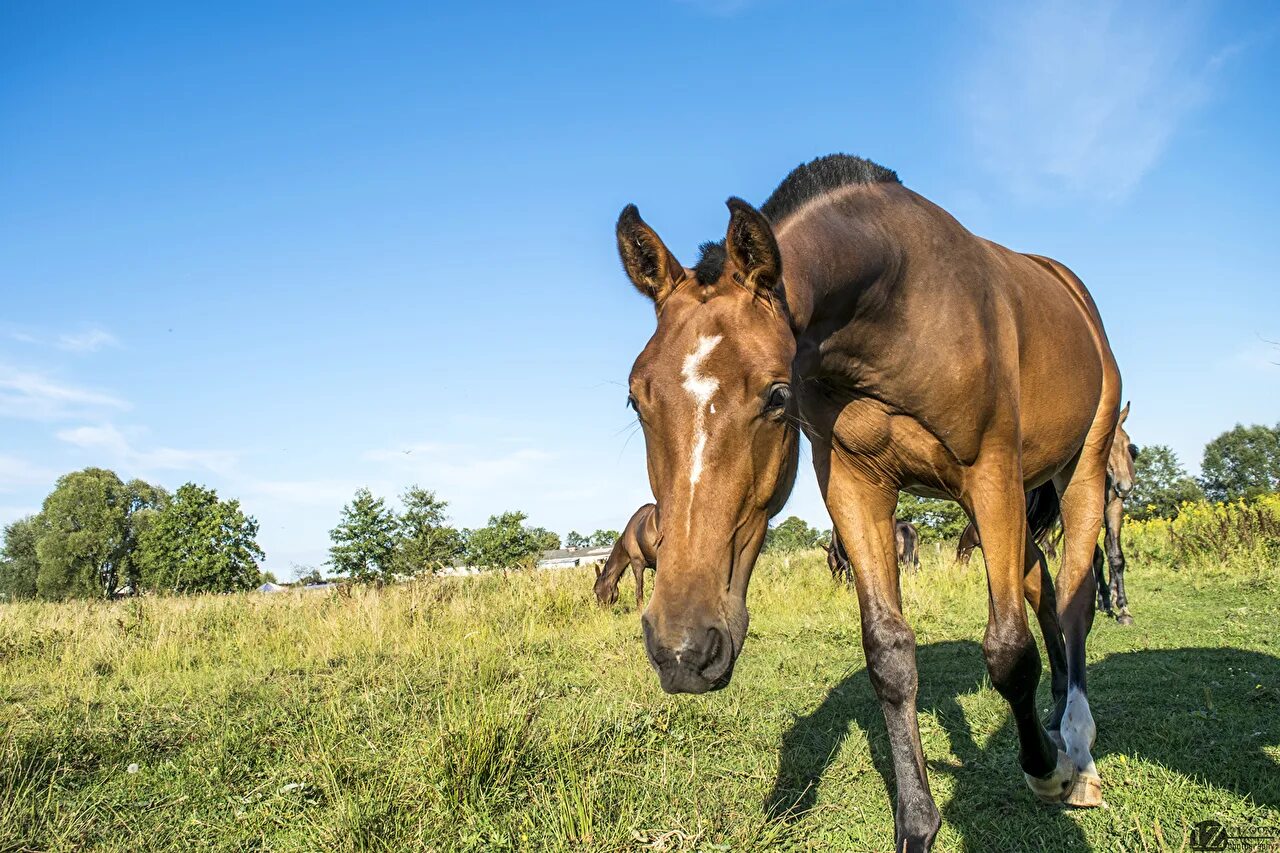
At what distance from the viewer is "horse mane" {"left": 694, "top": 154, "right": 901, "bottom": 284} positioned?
10.1 feet

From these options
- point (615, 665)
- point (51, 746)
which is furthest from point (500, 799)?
point (615, 665)

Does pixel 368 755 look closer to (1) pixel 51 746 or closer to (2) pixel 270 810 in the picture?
(2) pixel 270 810

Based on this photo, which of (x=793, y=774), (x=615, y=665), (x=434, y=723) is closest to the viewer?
(x=793, y=774)

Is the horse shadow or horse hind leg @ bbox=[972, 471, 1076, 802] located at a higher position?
horse hind leg @ bbox=[972, 471, 1076, 802]

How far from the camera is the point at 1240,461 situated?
74.4m

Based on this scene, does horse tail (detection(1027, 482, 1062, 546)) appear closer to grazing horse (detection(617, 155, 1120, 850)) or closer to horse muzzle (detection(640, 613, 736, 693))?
grazing horse (detection(617, 155, 1120, 850))

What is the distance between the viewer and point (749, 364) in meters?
2.21

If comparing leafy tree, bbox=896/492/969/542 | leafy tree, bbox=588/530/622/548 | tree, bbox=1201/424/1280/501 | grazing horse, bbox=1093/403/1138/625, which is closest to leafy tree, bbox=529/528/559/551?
leafy tree, bbox=588/530/622/548

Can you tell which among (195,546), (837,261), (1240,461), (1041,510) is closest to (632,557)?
(1041,510)

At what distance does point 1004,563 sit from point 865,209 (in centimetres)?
167

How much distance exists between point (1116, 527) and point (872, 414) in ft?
29.7

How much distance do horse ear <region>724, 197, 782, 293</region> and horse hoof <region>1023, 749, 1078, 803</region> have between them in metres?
2.57

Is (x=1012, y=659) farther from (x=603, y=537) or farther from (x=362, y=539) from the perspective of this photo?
(x=603, y=537)

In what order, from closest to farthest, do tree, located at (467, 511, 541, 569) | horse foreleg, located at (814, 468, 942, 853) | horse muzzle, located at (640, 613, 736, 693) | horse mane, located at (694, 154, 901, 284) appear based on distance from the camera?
horse muzzle, located at (640, 613, 736, 693), horse foreleg, located at (814, 468, 942, 853), horse mane, located at (694, 154, 901, 284), tree, located at (467, 511, 541, 569)
